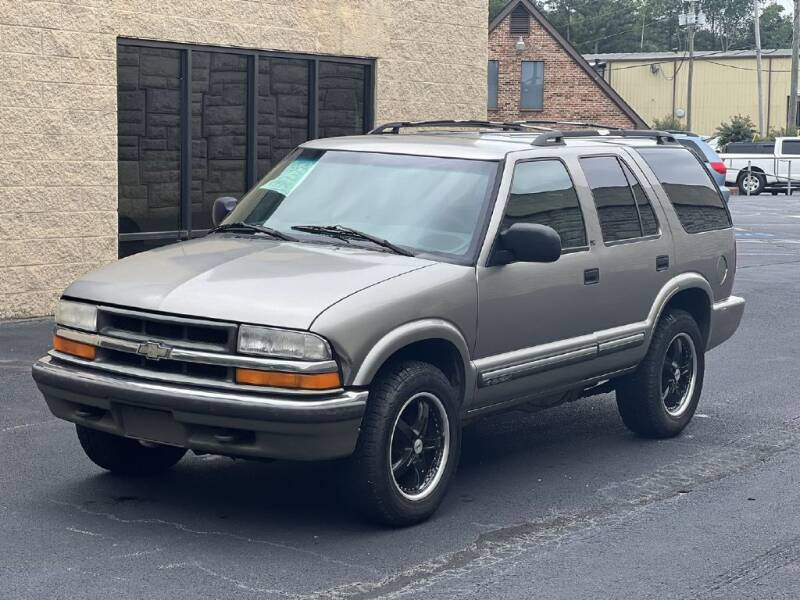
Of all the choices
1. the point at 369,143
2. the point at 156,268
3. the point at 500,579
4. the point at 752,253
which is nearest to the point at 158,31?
the point at 369,143

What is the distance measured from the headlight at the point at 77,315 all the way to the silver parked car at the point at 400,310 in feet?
0.05

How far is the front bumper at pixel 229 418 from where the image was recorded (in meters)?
5.84

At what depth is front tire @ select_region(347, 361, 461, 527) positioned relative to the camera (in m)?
6.11

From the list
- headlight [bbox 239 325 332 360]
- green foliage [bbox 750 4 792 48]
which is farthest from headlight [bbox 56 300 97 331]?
green foliage [bbox 750 4 792 48]

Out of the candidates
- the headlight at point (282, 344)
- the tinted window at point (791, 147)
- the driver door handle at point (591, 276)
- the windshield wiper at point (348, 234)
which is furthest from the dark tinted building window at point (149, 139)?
the tinted window at point (791, 147)

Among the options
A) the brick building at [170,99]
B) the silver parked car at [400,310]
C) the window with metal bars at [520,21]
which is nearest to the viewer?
the silver parked car at [400,310]

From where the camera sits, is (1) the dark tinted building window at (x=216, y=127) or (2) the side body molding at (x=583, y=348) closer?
(2) the side body molding at (x=583, y=348)

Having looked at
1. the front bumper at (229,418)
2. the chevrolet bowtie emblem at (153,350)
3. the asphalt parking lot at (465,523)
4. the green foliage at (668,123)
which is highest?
the green foliage at (668,123)

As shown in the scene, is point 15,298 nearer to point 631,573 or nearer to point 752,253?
point 631,573

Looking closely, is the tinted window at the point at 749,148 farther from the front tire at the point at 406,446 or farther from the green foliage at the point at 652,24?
the green foliage at the point at 652,24

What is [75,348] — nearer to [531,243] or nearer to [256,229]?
[256,229]

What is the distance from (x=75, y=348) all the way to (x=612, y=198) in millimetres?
3243

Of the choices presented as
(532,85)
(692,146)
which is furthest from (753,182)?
(692,146)

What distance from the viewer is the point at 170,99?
46.8 ft
